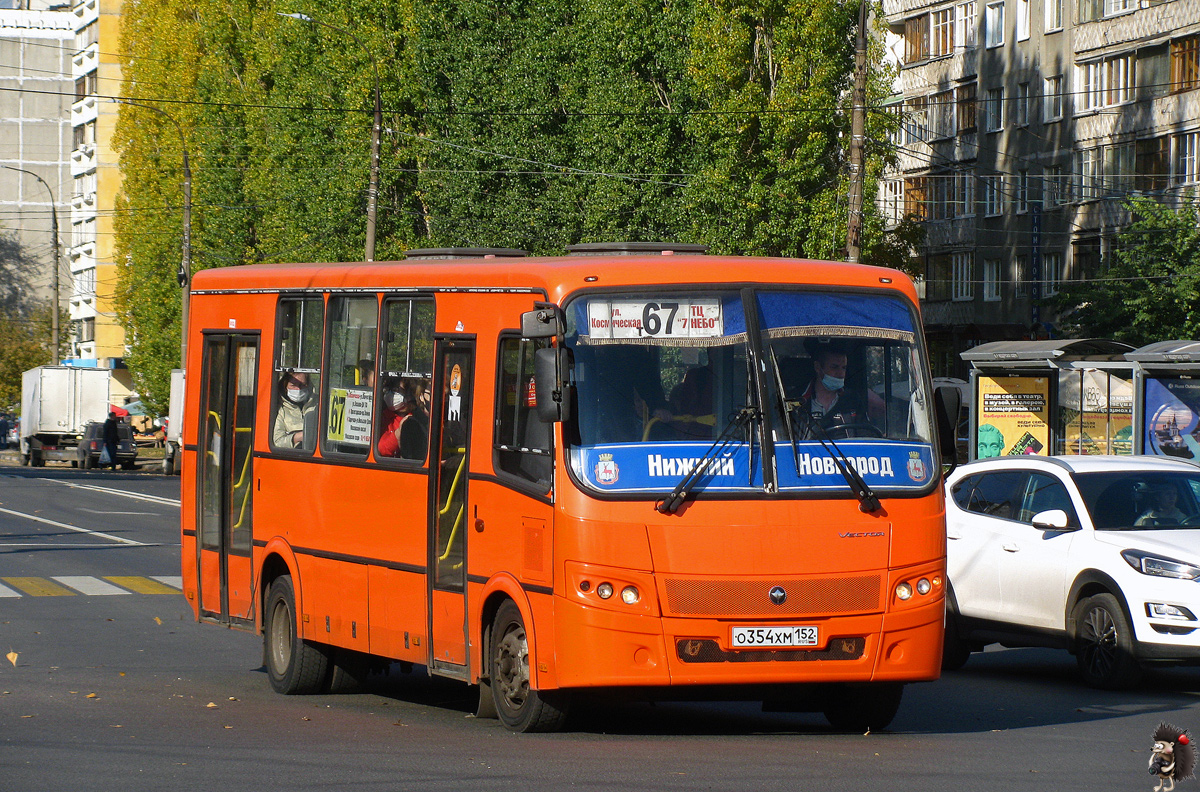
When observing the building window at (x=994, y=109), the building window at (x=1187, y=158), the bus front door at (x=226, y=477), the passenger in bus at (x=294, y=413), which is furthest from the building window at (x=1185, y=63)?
the passenger in bus at (x=294, y=413)

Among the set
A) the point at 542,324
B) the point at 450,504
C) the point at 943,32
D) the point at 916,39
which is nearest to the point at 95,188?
the point at 916,39

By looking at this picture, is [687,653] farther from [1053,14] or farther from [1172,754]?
[1053,14]

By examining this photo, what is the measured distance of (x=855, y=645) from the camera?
30.5 feet

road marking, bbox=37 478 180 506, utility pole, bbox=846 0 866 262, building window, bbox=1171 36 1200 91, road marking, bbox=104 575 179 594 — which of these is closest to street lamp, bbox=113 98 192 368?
road marking, bbox=37 478 180 506

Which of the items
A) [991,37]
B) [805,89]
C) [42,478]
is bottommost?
[42,478]

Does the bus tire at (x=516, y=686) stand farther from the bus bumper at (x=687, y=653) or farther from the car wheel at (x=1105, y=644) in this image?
the car wheel at (x=1105, y=644)

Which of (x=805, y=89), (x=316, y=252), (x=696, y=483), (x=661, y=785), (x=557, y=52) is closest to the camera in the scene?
(x=661, y=785)

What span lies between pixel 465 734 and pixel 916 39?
196 ft

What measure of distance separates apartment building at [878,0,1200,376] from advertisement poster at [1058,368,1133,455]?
23111 millimetres

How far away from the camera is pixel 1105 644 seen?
12.4 m

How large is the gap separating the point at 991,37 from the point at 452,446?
5439 cm

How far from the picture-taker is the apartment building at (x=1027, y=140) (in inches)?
2071

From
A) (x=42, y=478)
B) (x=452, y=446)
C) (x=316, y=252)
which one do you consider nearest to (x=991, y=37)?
(x=316, y=252)

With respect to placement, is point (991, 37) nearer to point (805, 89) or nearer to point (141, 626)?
point (805, 89)
